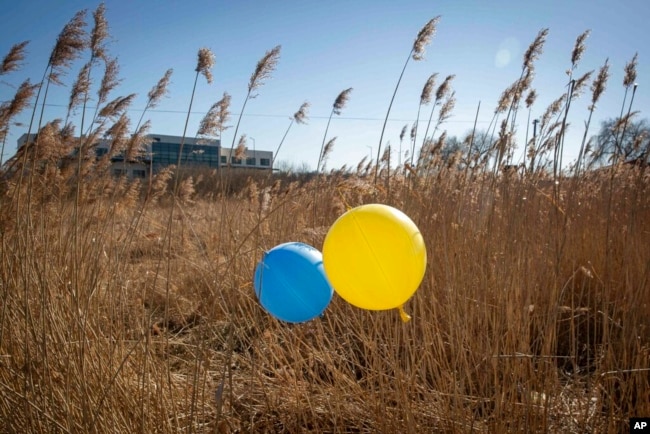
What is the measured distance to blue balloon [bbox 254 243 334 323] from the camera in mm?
1121

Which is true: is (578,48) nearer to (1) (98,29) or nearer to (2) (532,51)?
(2) (532,51)

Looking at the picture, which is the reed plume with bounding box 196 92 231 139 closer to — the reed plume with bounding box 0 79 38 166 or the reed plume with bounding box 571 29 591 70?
the reed plume with bounding box 0 79 38 166

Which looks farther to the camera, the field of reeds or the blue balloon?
the field of reeds

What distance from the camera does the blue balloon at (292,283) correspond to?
1121 millimetres

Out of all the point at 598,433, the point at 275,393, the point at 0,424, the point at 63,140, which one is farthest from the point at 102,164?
the point at 598,433

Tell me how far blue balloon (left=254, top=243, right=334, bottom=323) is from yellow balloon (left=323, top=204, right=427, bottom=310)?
5.6 inches

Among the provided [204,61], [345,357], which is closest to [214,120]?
[204,61]

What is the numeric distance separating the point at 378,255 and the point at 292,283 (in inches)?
12.6

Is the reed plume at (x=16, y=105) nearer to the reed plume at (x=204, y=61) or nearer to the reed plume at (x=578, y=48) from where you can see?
the reed plume at (x=204, y=61)

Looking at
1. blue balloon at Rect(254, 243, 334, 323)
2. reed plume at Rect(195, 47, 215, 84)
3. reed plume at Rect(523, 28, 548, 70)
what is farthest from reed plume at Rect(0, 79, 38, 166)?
reed plume at Rect(523, 28, 548, 70)

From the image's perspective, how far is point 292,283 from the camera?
3.69ft

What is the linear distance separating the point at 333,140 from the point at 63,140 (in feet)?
6.93

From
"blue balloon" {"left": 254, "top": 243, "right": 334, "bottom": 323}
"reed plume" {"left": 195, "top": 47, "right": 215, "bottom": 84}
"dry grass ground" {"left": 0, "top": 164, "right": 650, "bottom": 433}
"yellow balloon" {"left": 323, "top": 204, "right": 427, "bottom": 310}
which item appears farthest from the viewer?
"reed plume" {"left": 195, "top": 47, "right": 215, "bottom": 84}

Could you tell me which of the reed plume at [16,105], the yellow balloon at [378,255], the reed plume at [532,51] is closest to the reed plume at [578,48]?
the reed plume at [532,51]
